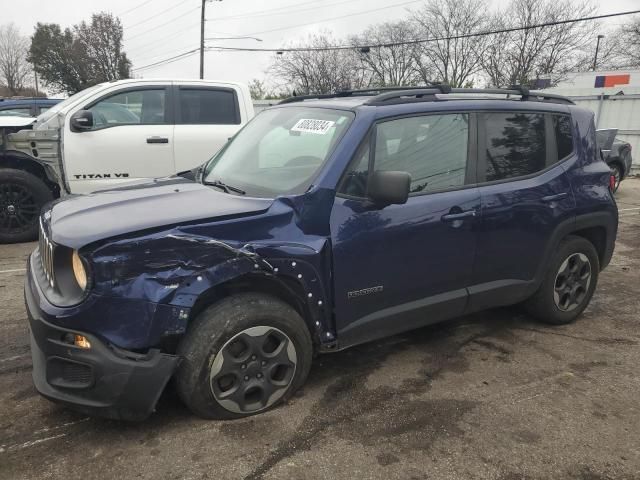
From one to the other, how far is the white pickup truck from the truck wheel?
0.03ft

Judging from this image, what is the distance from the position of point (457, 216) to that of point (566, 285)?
1518 millimetres

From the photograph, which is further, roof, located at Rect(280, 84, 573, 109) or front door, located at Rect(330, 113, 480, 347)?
roof, located at Rect(280, 84, 573, 109)

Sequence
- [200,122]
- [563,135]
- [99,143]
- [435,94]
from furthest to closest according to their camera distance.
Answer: [200,122] < [99,143] < [563,135] < [435,94]

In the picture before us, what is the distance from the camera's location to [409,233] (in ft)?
10.4

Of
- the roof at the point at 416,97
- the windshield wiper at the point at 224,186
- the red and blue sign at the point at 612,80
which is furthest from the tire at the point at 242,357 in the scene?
the red and blue sign at the point at 612,80

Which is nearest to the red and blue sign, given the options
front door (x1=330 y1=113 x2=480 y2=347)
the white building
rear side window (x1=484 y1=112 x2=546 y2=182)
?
the white building

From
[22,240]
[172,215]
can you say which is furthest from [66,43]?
[172,215]

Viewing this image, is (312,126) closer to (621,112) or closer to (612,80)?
(621,112)

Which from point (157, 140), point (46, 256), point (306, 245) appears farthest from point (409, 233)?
point (157, 140)

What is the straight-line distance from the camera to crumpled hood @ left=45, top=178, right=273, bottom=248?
99.1 inches

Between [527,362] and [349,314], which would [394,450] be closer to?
[349,314]

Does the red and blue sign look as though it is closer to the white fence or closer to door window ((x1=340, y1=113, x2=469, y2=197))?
the white fence

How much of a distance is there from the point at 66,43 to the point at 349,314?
59.5m

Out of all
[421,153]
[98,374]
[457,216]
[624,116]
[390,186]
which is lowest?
[98,374]
